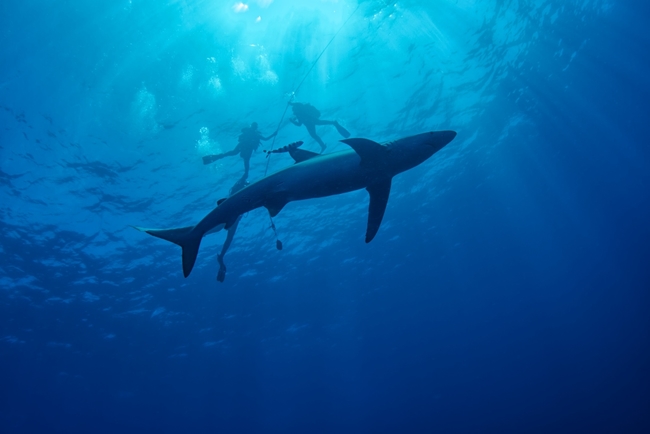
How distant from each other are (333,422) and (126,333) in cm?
6298

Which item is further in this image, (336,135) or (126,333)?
(126,333)

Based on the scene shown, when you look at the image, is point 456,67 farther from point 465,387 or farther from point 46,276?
point 465,387

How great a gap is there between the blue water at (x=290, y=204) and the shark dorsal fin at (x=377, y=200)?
10311 millimetres

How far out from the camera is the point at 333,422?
242 feet

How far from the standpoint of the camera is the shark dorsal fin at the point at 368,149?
12.0 ft

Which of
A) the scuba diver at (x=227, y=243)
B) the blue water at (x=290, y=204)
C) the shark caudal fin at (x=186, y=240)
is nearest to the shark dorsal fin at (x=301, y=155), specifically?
the scuba diver at (x=227, y=243)

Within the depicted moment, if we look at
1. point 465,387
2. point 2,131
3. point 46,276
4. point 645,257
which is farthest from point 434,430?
point 2,131

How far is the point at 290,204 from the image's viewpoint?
60.1 ft

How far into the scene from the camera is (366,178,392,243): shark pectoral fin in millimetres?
4273

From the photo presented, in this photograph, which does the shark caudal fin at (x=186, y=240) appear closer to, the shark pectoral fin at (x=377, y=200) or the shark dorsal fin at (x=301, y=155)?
the shark dorsal fin at (x=301, y=155)

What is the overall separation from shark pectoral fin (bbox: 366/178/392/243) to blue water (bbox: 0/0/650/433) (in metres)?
10.3

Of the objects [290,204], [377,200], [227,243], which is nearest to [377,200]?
[377,200]

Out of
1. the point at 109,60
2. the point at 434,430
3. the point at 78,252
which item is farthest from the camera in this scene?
the point at 434,430

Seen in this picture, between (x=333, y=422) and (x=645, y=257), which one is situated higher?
(x=645, y=257)
